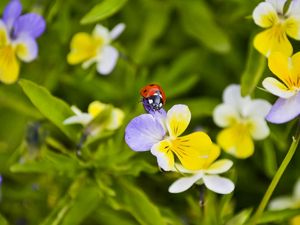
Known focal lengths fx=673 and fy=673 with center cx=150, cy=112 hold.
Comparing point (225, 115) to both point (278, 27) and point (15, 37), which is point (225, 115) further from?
point (15, 37)

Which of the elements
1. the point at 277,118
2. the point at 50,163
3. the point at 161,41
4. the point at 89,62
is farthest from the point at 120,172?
the point at 161,41

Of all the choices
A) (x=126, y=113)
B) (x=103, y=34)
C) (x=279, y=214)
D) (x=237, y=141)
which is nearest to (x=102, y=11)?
(x=103, y=34)

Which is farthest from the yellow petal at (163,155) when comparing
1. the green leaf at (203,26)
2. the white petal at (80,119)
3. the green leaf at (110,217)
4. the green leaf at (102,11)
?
the green leaf at (203,26)

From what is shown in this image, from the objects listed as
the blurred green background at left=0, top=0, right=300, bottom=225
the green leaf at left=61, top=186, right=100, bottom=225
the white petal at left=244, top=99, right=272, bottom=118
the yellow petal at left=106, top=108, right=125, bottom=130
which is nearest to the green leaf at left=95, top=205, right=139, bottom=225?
the blurred green background at left=0, top=0, right=300, bottom=225

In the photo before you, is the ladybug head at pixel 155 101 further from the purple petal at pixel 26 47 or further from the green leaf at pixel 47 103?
the purple petal at pixel 26 47

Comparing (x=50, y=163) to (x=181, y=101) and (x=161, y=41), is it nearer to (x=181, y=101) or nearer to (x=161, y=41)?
(x=181, y=101)

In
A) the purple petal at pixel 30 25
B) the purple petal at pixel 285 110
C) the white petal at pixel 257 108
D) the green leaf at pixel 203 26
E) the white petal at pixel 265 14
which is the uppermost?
the green leaf at pixel 203 26
